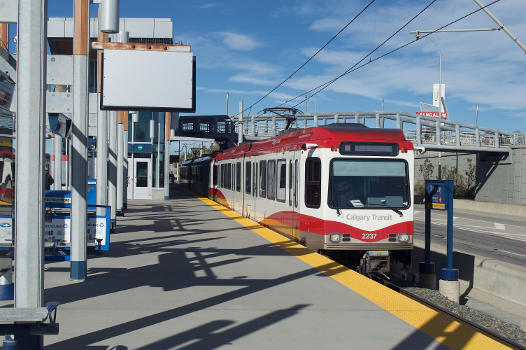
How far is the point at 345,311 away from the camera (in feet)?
23.9

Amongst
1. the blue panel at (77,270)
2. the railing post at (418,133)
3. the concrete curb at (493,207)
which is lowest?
the concrete curb at (493,207)

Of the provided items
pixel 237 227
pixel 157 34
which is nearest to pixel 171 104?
pixel 237 227

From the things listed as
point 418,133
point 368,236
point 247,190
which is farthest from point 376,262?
point 418,133

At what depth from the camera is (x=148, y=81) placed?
7562 millimetres

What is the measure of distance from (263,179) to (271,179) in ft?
4.06

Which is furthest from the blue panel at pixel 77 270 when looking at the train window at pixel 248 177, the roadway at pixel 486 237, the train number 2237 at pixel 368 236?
the roadway at pixel 486 237

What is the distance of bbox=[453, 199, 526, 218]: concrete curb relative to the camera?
3606 cm

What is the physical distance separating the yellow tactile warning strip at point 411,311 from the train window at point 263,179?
17.0 feet

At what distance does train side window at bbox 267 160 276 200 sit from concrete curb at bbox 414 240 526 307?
5386mm

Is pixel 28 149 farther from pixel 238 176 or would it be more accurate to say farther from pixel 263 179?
pixel 238 176

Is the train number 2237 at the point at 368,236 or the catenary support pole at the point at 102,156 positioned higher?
the catenary support pole at the point at 102,156

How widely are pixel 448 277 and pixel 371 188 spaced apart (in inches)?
96.1

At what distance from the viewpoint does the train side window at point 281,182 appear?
14.2 metres

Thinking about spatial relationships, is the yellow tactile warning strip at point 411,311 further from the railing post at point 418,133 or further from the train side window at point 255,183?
the railing post at point 418,133
